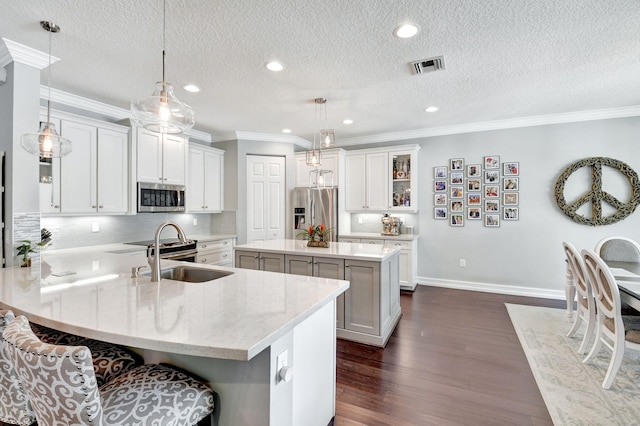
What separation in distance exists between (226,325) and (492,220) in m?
4.83

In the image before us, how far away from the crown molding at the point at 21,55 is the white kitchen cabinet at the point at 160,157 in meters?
1.37

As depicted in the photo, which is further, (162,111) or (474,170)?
(474,170)

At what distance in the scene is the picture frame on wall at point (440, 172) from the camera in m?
5.16

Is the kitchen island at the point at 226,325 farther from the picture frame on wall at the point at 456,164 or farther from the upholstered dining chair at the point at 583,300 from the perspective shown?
the picture frame on wall at the point at 456,164

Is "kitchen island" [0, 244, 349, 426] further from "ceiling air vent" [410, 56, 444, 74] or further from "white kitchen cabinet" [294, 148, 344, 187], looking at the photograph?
"white kitchen cabinet" [294, 148, 344, 187]

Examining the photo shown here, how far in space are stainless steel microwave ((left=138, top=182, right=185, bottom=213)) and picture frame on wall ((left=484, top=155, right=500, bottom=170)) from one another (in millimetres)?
4800

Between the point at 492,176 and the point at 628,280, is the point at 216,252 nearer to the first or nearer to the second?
the point at 492,176

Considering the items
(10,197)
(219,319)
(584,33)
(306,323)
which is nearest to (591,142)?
(584,33)

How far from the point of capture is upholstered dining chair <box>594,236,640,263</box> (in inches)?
129

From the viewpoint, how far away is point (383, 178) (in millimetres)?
5309

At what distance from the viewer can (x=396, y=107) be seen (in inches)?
160

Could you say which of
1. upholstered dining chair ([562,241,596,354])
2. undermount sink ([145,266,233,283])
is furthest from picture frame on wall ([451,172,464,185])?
undermount sink ([145,266,233,283])

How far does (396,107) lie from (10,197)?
4.17m

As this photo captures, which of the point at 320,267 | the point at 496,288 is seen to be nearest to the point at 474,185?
the point at 496,288
